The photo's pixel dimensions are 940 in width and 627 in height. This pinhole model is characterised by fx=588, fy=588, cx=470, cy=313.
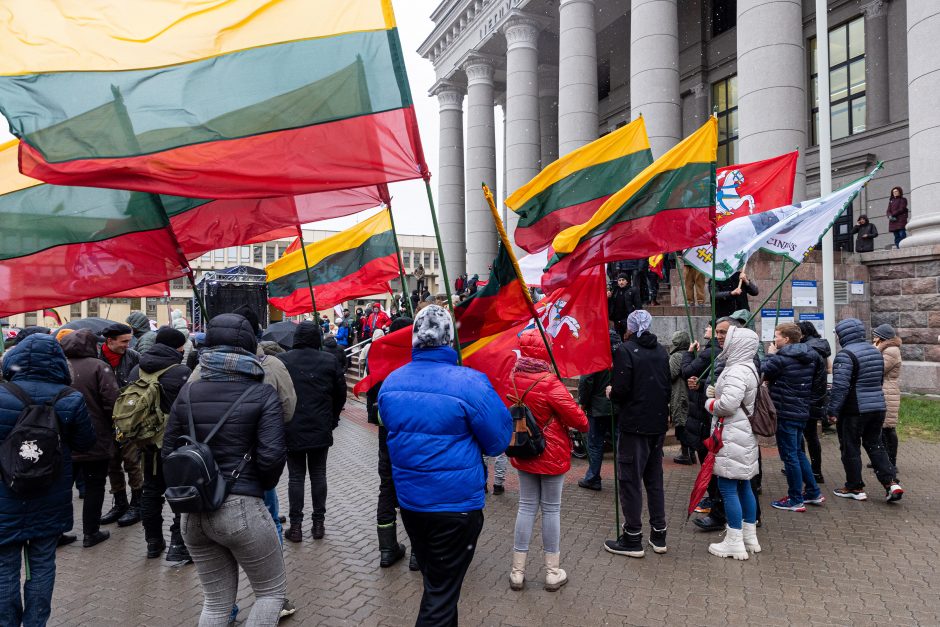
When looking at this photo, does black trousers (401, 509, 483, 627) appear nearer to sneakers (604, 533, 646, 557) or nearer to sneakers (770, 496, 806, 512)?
sneakers (604, 533, 646, 557)

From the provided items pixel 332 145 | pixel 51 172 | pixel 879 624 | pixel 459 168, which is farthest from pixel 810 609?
pixel 459 168

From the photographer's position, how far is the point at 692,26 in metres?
21.9

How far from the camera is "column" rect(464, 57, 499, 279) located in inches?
997

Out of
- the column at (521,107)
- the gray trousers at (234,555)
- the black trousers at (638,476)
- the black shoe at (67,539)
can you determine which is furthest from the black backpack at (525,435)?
the column at (521,107)

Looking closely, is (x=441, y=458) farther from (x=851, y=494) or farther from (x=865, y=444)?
(x=851, y=494)

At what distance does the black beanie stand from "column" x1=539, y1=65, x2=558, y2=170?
23504mm

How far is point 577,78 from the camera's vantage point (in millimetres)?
18531

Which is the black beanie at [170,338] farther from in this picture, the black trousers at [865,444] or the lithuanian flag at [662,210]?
the black trousers at [865,444]

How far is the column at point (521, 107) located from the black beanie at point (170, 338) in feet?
55.2

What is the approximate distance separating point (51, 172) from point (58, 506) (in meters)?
1.98

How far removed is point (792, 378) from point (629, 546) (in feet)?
8.25

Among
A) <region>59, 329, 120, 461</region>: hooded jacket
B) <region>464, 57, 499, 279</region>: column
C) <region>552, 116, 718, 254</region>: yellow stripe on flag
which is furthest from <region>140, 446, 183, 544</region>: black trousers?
<region>464, 57, 499, 279</region>: column

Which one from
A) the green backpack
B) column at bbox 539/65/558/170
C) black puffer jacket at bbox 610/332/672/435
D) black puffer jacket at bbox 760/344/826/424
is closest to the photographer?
black puffer jacket at bbox 610/332/672/435

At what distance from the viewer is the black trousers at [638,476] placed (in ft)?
16.1
